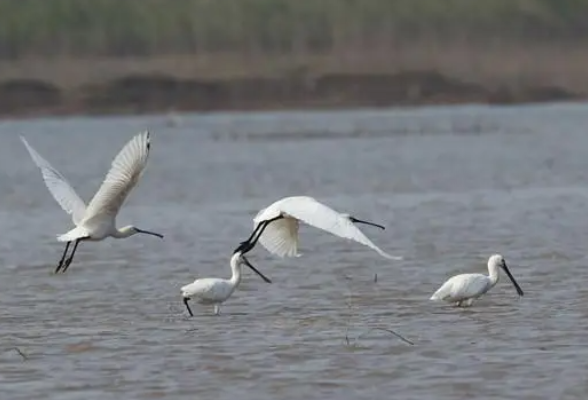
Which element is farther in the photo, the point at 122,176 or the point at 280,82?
the point at 280,82

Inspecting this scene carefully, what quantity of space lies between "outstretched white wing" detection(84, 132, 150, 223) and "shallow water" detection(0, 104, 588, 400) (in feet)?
2.10

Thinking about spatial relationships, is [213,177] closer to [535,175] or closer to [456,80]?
[535,175]

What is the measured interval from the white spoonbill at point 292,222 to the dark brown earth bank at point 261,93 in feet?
97.0

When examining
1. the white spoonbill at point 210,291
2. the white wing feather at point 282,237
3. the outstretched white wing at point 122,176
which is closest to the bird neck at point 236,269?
the white spoonbill at point 210,291

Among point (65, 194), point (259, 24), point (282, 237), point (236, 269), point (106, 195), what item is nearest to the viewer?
point (236, 269)

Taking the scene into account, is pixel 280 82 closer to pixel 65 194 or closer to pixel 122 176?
pixel 65 194

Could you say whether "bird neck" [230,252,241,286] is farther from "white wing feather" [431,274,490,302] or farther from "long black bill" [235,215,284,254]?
"white wing feather" [431,274,490,302]

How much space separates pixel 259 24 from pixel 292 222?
1423 inches

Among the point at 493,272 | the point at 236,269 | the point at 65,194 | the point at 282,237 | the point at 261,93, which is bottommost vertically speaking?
the point at 493,272

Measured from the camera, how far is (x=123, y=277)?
16672 millimetres

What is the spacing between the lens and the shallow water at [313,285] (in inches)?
455

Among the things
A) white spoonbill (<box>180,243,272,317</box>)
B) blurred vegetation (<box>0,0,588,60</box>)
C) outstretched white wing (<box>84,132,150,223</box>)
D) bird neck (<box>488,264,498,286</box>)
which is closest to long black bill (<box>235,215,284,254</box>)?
white spoonbill (<box>180,243,272,317</box>)

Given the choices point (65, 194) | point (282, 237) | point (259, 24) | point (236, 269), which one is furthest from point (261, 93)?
point (236, 269)

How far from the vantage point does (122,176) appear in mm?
14969
